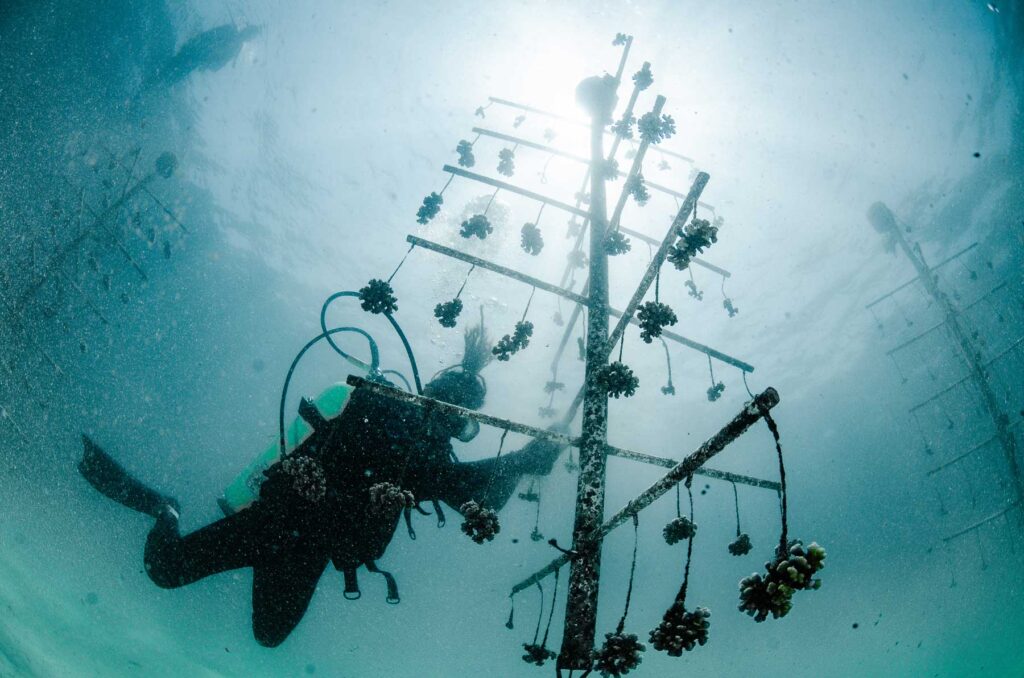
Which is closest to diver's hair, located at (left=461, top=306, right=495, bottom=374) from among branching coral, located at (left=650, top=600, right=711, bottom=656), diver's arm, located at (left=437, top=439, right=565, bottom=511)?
diver's arm, located at (left=437, top=439, right=565, bottom=511)

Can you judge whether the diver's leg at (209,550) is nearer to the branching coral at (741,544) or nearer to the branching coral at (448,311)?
the branching coral at (448,311)

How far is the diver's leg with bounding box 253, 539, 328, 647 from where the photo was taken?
6.24 metres

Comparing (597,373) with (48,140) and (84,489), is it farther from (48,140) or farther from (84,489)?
(84,489)

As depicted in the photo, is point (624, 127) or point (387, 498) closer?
point (387, 498)

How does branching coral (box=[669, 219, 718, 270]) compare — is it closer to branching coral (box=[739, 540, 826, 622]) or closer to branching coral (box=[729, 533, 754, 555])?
branching coral (box=[739, 540, 826, 622])

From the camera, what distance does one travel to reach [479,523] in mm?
4043

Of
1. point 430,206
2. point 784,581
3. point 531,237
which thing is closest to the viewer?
point 784,581

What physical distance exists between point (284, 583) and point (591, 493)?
18.3 ft

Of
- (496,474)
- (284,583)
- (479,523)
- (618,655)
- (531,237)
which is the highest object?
(531,237)

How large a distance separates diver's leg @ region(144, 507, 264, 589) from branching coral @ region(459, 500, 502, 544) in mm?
4386

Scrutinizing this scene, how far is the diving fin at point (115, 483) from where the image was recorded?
832 centimetres

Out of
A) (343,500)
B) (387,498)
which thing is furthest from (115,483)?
(387,498)

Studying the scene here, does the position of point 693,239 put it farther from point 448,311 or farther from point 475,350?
point 475,350

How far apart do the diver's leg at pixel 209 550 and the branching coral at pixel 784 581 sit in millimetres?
6946
